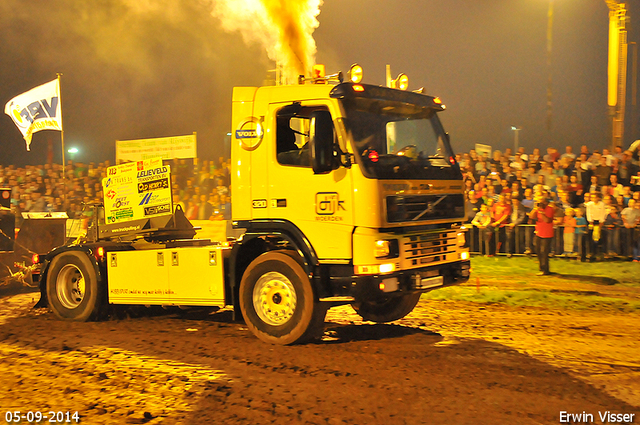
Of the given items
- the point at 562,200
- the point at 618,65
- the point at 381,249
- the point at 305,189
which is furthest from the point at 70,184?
the point at 618,65

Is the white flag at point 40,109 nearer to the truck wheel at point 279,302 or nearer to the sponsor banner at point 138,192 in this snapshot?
the sponsor banner at point 138,192

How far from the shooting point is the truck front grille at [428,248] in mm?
6816

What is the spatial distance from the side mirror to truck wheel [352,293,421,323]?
2620 millimetres

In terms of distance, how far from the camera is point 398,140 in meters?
7.23

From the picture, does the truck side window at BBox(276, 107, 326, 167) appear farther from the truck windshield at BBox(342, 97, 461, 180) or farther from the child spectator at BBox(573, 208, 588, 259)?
the child spectator at BBox(573, 208, 588, 259)

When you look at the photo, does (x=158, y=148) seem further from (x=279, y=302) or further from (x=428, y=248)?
(x=428, y=248)

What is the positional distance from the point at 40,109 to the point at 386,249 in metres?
14.8

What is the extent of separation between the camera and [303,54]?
1188cm

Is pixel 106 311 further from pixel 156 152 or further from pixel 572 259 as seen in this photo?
pixel 156 152

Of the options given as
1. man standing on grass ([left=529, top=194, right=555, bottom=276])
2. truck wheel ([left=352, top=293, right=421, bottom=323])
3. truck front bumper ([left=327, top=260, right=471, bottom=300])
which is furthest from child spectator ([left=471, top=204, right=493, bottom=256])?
truck front bumper ([left=327, top=260, right=471, bottom=300])

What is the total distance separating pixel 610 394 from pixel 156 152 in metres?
19.6

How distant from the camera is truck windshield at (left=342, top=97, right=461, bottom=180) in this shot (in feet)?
22.0

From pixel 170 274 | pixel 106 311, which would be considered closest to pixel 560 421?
pixel 170 274

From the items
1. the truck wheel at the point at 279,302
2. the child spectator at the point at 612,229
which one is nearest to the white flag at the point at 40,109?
the truck wheel at the point at 279,302
